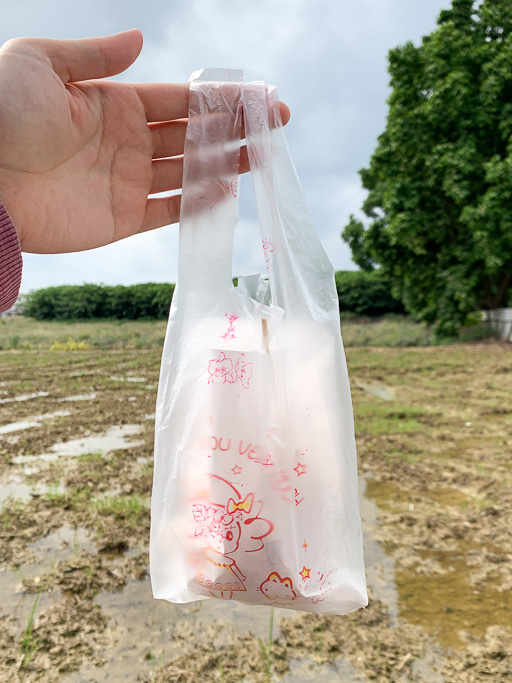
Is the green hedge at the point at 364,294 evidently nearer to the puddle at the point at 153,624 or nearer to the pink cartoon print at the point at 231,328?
the puddle at the point at 153,624

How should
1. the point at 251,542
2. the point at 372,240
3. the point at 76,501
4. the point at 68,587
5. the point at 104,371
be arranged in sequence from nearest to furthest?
the point at 251,542 < the point at 68,587 < the point at 76,501 < the point at 104,371 < the point at 372,240

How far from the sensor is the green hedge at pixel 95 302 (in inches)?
570

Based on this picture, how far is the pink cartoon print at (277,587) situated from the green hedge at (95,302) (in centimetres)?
1338

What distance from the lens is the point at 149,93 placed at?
1353mm

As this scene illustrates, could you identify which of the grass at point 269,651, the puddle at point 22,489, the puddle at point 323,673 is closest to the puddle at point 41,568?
the puddle at point 22,489

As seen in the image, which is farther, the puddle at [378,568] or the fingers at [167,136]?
the puddle at [378,568]

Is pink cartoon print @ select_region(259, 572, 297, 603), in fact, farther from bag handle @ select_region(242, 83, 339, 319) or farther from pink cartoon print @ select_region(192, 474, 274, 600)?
bag handle @ select_region(242, 83, 339, 319)

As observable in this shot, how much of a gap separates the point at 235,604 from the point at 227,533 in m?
1.25

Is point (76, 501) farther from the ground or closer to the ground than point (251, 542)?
closer to the ground

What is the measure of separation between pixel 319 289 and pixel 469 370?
7.57 meters

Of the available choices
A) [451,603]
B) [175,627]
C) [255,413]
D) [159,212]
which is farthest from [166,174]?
[451,603]

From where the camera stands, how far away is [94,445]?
4199 millimetres

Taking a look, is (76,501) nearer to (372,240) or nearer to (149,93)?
(149,93)

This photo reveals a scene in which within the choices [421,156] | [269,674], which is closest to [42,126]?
[269,674]
